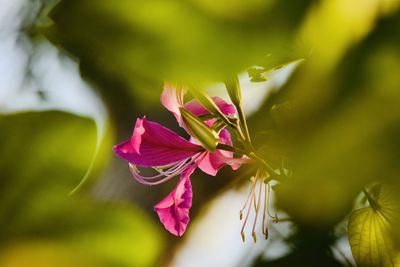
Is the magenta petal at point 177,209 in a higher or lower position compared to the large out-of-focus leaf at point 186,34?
lower

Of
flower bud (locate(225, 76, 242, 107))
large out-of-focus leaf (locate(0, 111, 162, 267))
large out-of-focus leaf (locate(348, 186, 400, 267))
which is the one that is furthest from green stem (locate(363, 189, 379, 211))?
large out-of-focus leaf (locate(0, 111, 162, 267))

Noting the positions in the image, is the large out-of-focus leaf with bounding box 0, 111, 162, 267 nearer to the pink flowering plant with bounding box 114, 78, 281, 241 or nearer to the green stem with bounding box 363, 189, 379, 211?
the pink flowering plant with bounding box 114, 78, 281, 241

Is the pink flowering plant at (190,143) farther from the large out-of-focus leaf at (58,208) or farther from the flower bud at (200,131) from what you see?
the large out-of-focus leaf at (58,208)

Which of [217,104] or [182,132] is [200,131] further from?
[182,132]

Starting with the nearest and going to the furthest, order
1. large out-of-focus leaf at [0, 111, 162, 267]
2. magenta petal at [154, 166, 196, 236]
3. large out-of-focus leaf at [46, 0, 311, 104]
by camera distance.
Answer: large out-of-focus leaf at [46, 0, 311, 104] → magenta petal at [154, 166, 196, 236] → large out-of-focus leaf at [0, 111, 162, 267]

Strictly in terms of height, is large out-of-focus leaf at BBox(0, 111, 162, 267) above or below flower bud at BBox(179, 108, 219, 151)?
below

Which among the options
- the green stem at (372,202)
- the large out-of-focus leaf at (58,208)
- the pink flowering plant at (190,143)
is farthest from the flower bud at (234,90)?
the large out-of-focus leaf at (58,208)

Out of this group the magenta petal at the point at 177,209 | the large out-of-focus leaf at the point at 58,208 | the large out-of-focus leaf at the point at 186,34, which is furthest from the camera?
the large out-of-focus leaf at the point at 58,208

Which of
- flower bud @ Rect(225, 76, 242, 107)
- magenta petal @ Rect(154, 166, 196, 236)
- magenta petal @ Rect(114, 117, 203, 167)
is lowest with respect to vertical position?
magenta petal @ Rect(154, 166, 196, 236)
